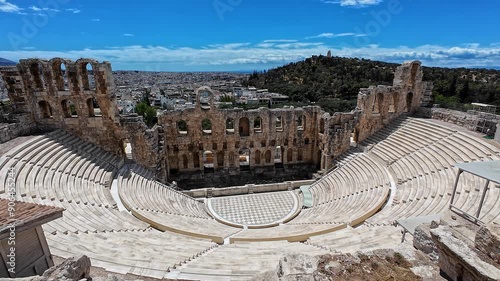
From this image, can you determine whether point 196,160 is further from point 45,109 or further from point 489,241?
point 489,241

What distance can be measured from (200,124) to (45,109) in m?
11.2

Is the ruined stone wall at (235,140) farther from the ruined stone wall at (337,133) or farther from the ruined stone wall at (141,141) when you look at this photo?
the ruined stone wall at (141,141)

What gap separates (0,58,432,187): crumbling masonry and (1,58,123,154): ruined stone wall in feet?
0.19

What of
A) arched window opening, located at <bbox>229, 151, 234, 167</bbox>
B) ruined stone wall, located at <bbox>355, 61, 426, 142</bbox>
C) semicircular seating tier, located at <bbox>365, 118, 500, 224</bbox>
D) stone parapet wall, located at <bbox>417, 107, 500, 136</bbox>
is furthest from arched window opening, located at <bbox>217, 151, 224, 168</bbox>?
stone parapet wall, located at <bbox>417, 107, 500, 136</bbox>

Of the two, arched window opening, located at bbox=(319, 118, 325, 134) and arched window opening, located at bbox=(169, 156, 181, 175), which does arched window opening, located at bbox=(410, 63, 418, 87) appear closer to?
arched window opening, located at bbox=(319, 118, 325, 134)

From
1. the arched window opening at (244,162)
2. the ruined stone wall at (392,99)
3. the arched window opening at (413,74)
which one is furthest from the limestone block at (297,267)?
the arched window opening at (413,74)

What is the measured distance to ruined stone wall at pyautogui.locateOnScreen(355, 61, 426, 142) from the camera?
903 inches

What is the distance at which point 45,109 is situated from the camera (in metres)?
19.0

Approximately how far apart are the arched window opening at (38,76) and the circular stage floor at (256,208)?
47.1 ft

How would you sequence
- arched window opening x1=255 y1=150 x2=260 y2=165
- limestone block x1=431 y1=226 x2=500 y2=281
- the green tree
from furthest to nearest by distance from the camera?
the green tree
arched window opening x1=255 y1=150 x2=260 y2=165
limestone block x1=431 y1=226 x2=500 y2=281

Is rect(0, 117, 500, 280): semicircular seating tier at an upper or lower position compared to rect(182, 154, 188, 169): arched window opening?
upper

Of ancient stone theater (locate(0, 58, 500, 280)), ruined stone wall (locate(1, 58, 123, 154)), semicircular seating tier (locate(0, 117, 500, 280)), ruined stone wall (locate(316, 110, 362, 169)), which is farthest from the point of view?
ruined stone wall (locate(316, 110, 362, 169))

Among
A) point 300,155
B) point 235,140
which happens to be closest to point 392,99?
point 300,155

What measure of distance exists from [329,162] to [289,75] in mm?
73680
